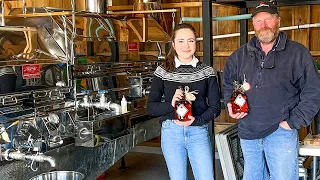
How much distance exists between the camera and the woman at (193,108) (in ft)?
9.37

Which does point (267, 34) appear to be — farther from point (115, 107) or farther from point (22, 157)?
point (22, 157)

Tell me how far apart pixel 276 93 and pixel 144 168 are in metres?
A: 3.08

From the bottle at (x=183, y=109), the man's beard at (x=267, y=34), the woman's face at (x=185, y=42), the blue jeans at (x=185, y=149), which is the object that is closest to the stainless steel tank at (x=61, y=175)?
the blue jeans at (x=185, y=149)

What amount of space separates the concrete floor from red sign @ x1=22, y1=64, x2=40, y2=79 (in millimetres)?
2353

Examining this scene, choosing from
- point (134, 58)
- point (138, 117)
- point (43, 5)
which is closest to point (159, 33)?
point (134, 58)

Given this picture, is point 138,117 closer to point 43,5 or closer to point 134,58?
point 134,58

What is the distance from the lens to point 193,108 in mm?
2904

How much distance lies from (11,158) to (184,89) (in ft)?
3.93

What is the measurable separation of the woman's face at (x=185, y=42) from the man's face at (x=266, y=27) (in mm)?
422

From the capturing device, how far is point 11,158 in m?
2.77

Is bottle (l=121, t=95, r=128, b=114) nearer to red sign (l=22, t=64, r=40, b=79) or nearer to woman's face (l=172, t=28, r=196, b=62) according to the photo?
red sign (l=22, t=64, r=40, b=79)

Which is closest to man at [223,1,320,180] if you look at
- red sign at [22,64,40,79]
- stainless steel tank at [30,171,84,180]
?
stainless steel tank at [30,171,84,180]

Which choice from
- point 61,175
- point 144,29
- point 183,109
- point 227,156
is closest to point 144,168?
point 144,29

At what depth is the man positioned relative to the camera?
270 cm
